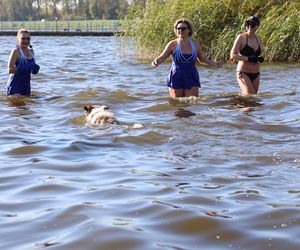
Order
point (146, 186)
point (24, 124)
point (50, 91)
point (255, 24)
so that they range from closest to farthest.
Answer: point (146, 186)
point (24, 124)
point (255, 24)
point (50, 91)

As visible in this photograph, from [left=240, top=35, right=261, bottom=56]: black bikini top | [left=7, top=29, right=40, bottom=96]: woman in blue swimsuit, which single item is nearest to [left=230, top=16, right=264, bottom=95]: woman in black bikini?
[left=240, top=35, right=261, bottom=56]: black bikini top

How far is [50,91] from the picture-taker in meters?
13.1

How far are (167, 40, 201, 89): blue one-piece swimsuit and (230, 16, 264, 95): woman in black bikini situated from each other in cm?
72

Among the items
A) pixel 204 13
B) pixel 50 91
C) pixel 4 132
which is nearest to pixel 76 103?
pixel 50 91

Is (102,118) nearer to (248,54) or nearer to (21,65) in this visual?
(21,65)

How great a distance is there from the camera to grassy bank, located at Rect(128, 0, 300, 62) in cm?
1827

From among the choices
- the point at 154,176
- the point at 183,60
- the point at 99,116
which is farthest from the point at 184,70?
the point at 154,176

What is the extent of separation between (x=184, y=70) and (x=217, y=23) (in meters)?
10.2

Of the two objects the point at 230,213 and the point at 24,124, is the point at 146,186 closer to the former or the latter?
the point at 230,213

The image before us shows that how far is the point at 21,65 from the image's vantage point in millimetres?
10938

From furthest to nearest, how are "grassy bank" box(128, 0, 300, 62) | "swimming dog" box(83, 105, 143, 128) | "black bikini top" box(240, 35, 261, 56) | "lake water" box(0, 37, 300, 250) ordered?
"grassy bank" box(128, 0, 300, 62), "black bikini top" box(240, 35, 261, 56), "swimming dog" box(83, 105, 143, 128), "lake water" box(0, 37, 300, 250)

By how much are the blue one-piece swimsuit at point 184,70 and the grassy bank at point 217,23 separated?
8436 millimetres

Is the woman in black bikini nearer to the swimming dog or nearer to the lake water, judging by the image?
the lake water

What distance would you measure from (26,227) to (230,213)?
4.87 feet
